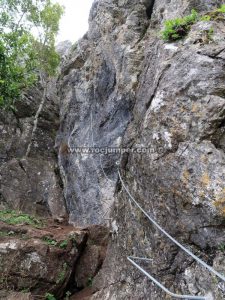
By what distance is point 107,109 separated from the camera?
1200 centimetres

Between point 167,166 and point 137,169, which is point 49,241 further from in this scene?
A: point 167,166

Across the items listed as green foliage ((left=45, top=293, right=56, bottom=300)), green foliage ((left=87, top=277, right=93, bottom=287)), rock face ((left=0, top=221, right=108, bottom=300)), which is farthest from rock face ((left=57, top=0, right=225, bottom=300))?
green foliage ((left=45, top=293, right=56, bottom=300))

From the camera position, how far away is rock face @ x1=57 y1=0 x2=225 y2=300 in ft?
18.1

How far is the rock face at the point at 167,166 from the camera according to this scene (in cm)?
552

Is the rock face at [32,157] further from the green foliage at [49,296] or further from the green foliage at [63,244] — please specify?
the green foliage at [49,296]

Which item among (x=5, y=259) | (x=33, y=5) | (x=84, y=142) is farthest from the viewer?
(x=33, y=5)

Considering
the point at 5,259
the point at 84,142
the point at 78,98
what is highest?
the point at 78,98

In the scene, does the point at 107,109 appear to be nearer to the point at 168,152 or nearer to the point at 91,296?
the point at 168,152

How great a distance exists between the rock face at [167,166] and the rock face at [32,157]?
2.48 metres

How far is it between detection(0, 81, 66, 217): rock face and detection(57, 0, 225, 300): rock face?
2.48m

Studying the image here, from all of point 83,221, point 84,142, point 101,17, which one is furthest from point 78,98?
point 83,221

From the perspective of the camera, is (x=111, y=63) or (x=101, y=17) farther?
(x=101, y=17)

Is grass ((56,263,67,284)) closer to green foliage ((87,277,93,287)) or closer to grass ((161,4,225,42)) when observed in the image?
green foliage ((87,277,93,287))

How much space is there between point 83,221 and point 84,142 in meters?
3.34
